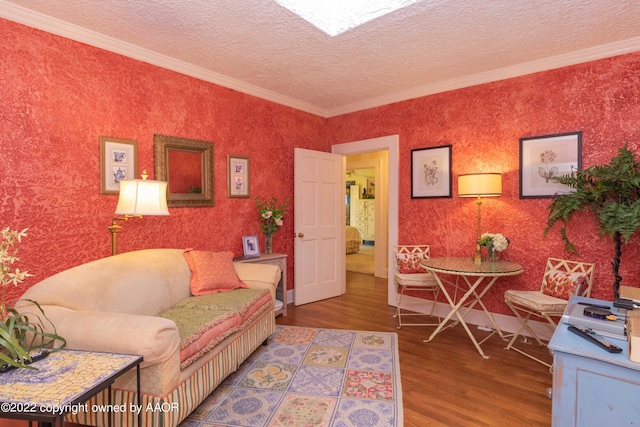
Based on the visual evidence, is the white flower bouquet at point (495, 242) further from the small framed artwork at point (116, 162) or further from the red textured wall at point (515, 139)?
the small framed artwork at point (116, 162)

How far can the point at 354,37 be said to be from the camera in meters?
2.72

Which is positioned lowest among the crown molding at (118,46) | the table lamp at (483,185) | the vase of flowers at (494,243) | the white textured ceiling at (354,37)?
the vase of flowers at (494,243)

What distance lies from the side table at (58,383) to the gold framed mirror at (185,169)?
1975mm

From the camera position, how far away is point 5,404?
3.69ft

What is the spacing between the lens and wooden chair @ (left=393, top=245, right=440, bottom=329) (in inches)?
138

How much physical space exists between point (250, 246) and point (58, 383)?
8.52 ft

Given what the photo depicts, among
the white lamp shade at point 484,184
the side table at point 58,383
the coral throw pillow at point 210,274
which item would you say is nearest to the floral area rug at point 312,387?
the coral throw pillow at point 210,274

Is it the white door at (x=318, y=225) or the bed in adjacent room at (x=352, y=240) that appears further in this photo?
the bed in adjacent room at (x=352, y=240)

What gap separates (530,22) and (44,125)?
12.5ft

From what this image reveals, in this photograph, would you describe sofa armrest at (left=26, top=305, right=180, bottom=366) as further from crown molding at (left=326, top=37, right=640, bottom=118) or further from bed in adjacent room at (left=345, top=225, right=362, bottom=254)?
bed in adjacent room at (left=345, top=225, right=362, bottom=254)

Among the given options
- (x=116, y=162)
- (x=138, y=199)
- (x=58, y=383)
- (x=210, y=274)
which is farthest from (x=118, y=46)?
(x=58, y=383)

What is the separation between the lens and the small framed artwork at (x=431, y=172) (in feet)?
12.6

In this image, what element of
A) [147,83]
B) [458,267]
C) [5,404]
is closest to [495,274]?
[458,267]

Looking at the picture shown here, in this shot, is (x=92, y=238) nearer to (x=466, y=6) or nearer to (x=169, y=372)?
(x=169, y=372)
